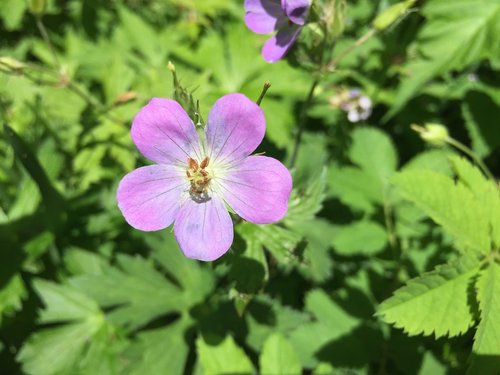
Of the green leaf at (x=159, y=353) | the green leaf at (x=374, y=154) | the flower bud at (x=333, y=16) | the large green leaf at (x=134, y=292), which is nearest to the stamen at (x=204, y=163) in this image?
the flower bud at (x=333, y=16)

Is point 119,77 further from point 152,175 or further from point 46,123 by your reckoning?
point 152,175

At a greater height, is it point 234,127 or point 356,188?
point 234,127

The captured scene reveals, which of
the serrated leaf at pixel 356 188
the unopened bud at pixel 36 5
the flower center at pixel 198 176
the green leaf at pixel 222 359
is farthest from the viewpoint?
the serrated leaf at pixel 356 188

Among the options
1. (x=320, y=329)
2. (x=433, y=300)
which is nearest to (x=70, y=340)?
(x=320, y=329)

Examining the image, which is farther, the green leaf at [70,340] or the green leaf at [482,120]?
the green leaf at [482,120]

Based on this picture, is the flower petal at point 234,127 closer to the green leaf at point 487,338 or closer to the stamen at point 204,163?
the stamen at point 204,163

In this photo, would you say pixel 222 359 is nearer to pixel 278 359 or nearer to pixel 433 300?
pixel 278 359

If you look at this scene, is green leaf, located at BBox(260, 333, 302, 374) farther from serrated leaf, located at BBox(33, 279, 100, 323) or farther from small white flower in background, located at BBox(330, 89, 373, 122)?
small white flower in background, located at BBox(330, 89, 373, 122)
